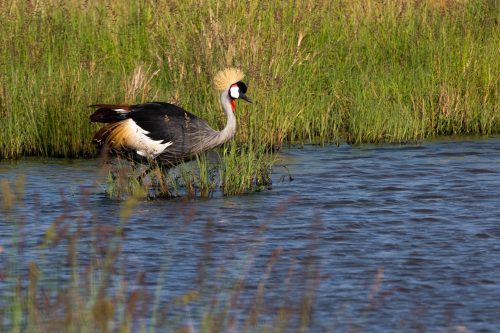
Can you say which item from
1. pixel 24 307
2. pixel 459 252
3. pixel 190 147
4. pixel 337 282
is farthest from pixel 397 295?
pixel 190 147

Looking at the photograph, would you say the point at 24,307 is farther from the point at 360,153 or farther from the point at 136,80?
the point at 360,153

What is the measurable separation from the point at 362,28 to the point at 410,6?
0.71 m

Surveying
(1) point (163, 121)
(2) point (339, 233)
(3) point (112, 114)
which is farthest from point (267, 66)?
(2) point (339, 233)

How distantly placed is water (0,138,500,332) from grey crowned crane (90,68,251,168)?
1.68ft

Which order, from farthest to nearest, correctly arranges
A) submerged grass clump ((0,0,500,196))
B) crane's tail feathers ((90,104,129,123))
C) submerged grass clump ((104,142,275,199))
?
submerged grass clump ((0,0,500,196)) < crane's tail feathers ((90,104,129,123)) < submerged grass clump ((104,142,275,199))

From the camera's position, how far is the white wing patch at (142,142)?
31.1 ft

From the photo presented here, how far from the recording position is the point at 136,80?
427 inches

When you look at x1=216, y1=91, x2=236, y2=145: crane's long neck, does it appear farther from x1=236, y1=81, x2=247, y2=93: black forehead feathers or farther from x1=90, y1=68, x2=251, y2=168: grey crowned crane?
x1=236, y1=81, x2=247, y2=93: black forehead feathers

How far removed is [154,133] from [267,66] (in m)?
2.27

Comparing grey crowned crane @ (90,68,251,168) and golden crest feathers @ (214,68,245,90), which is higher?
golden crest feathers @ (214,68,245,90)

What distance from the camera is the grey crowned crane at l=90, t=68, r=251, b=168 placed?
945 cm

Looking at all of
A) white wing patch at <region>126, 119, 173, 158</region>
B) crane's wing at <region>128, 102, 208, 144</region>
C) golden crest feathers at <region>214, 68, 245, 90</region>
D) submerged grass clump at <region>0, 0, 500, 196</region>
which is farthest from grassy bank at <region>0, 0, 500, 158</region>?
white wing patch at <region>126, 119, 173, 158</region>

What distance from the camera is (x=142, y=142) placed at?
374 inches

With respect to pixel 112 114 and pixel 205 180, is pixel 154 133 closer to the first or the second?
pixel 112 114
